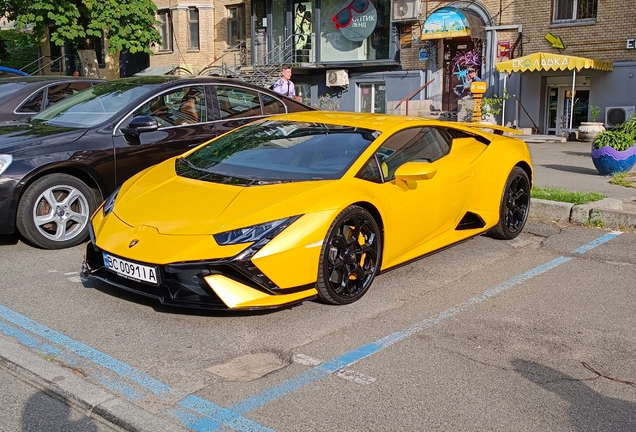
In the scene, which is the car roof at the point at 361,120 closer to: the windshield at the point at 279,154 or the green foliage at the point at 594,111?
the windshield at the point at 279,154

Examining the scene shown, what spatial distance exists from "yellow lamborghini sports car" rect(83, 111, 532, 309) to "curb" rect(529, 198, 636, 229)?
1449 millimetres

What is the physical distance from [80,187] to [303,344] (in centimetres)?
331

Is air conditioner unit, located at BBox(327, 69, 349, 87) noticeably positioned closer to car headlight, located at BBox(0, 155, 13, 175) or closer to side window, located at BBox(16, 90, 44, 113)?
side window, located at BBox(16, 90, 44, 113)

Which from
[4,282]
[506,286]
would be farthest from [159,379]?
[506,286]

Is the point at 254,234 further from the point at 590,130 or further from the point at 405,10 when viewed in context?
the point at 405,10

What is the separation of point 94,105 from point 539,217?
16.8 ft

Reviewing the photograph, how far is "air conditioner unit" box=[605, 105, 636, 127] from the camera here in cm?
1884

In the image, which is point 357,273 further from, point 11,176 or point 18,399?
point 11,176

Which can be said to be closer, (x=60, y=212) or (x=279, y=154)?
(x=279, y=154)

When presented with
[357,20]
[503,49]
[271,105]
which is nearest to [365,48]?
[357,20]

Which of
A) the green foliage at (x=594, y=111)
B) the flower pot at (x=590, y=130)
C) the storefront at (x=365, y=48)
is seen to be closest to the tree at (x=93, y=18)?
the storefront at (x=365, y=48)

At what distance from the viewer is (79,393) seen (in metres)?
3.55

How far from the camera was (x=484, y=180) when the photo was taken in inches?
253

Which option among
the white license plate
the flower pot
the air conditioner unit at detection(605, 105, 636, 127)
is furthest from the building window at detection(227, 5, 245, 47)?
the white license plate
